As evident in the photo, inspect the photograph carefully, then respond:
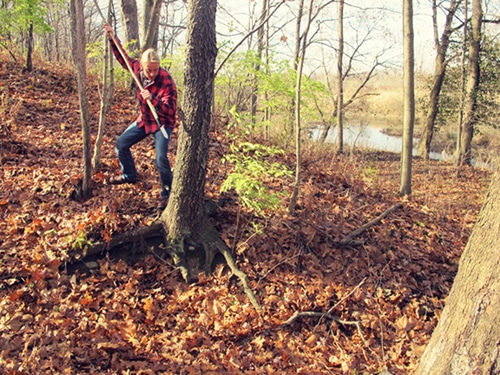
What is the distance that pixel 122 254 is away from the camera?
413 cm

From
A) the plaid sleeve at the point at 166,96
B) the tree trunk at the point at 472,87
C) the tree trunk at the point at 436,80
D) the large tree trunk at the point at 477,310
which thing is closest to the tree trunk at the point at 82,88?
the plaid sleeve at the point at 166,96

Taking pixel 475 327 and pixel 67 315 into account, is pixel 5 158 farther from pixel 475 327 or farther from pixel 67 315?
pixel 475 327

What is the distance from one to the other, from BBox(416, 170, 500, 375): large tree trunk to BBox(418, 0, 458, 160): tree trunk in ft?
49.7

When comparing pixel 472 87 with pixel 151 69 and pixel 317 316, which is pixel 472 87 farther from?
pixel 151 69

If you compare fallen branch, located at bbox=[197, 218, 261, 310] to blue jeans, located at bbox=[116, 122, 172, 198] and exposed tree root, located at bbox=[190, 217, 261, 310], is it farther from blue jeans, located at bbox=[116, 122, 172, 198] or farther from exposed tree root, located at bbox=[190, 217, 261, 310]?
blue jeans, located at bbox=[116, 122, 172, 198]

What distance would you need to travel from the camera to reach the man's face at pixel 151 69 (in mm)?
4168

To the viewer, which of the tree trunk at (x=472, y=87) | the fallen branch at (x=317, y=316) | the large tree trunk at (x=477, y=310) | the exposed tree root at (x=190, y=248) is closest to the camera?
the large tree trunk at (x=477, y=310)

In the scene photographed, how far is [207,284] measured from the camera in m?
4.06

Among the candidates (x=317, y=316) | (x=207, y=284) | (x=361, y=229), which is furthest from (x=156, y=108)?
(x=361, y=229)

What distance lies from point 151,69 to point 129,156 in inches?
47.2

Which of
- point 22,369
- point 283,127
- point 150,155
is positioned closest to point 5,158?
point 150,155

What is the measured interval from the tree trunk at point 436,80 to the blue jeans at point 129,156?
1468 cm

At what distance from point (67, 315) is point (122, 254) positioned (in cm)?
93

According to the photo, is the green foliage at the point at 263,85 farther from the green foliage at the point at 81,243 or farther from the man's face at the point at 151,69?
the green foliage at the point at 81,243
